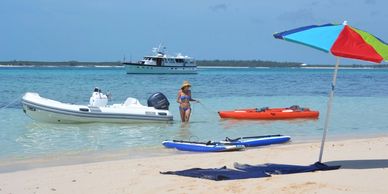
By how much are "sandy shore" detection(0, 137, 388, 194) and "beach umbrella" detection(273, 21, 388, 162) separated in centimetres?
136

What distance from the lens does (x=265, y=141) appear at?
33.9 feet

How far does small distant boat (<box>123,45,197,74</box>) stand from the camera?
56875mm

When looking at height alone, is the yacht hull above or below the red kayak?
below

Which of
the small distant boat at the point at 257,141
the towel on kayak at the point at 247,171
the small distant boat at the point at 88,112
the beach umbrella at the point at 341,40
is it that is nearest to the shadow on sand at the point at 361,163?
the towel on kayak at the point at 247,171

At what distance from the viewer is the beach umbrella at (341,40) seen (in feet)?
20.1

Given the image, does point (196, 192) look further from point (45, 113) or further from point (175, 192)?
point (45, 113)

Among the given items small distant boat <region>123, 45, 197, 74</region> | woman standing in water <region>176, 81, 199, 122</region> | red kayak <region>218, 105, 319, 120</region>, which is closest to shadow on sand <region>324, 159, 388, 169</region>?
woman standing in water <region>176, 81, 199, 122</region>

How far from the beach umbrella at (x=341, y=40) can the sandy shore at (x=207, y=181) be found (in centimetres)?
136

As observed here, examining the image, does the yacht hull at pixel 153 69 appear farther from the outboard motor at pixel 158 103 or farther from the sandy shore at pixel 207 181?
the sandy shore at pixel 207 181

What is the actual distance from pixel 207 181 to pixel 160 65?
2012 inches

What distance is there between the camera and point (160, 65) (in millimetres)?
56844

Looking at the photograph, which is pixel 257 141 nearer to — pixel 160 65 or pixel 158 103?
pixel 158 103

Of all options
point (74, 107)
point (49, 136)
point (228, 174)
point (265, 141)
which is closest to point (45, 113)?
point (74, 107)

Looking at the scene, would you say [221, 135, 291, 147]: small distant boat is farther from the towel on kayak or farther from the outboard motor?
the outboard motor
